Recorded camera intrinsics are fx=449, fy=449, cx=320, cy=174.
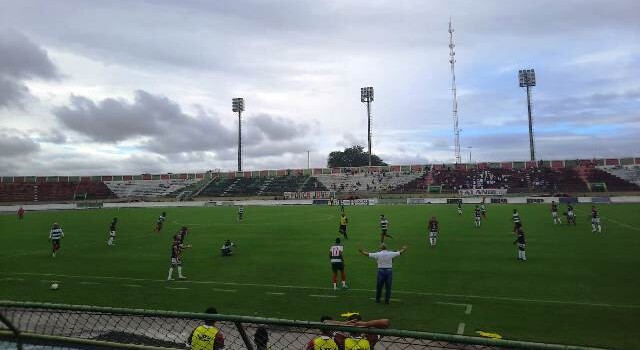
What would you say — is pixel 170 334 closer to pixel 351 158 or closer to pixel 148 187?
pixel 148 187

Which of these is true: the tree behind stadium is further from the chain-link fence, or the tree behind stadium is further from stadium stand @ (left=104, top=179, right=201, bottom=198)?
the chain-link fence

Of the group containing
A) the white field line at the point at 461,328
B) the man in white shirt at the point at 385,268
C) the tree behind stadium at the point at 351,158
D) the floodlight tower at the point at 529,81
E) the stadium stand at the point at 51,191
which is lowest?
the white field line at the point at 461,328

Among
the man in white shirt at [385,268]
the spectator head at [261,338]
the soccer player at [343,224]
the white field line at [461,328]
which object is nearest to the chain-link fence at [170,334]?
the spectator head at [261,338]

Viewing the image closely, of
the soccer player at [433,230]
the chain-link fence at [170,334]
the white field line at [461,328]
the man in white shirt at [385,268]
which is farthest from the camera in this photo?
the soccer player at [433,230]

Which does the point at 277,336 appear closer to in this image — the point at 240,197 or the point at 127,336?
the point at 127,336

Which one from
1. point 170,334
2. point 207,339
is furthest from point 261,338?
point 170,334

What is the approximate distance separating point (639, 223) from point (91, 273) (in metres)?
36.9

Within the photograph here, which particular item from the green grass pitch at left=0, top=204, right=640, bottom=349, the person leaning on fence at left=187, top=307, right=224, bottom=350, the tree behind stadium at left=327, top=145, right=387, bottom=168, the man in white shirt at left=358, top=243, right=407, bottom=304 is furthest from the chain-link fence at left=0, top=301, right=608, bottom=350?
the tree behind stadium at left=327, top=145, right=387, bottom=168

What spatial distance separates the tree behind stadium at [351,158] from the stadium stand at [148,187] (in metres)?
56.8

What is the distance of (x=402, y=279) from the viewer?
58.7 feet

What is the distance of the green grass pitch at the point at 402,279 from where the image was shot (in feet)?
41.7

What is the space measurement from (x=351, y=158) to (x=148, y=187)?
68050 mm

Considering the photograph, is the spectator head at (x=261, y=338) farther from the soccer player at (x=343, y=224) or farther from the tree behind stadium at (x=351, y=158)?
the tree behind stadium at (x=351, y=158)

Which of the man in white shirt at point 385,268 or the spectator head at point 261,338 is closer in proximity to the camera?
the spectator head at point 261,338
